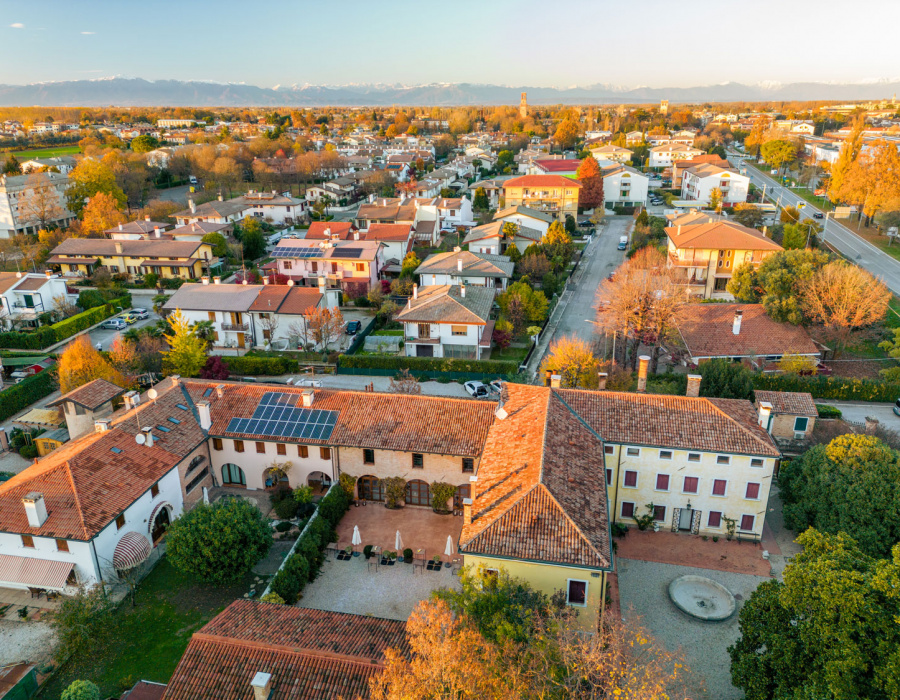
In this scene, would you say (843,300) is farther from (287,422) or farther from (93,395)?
(93,395)

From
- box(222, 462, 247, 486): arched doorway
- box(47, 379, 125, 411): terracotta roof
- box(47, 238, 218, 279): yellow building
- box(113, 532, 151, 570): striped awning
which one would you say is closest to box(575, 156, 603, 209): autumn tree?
box(47, 238, 218, 279): yellow building

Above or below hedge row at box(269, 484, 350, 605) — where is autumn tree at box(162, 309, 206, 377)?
above

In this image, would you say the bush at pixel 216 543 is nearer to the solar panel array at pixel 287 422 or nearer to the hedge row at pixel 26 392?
the solar panel array at pixel 287 422

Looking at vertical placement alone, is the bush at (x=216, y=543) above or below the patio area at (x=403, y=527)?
above

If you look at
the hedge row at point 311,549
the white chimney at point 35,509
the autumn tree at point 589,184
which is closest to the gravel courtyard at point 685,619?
the hedge row at point 311,549

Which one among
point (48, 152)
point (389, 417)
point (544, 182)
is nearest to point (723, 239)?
point (544, 182)

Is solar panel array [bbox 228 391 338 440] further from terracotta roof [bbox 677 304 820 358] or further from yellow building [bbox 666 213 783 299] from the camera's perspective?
yellow building [bbox 666 213 783 299]
